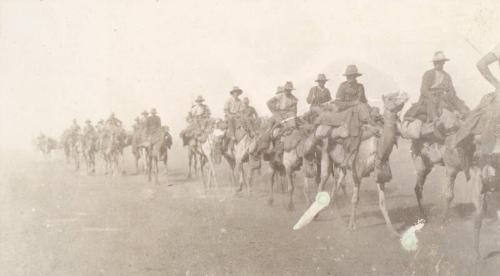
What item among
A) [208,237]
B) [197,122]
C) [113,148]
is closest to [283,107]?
[197,122]

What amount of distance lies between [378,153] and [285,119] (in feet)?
8.92

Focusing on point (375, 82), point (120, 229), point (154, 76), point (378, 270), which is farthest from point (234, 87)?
point (378, 270)

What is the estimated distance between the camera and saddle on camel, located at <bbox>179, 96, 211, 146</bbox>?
13.2 m

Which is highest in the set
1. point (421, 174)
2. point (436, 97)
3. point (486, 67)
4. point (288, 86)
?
point (288, 86)

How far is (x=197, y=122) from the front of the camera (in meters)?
14.2

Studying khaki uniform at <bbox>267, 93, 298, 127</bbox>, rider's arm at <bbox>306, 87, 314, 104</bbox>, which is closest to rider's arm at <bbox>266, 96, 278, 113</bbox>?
khaki uniform at <bbox>267, 93, 298, 127</bbox>

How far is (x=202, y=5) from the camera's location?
9.99 meters

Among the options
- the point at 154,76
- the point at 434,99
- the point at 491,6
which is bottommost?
the point at 434,99

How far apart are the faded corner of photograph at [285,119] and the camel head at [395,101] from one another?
24mm

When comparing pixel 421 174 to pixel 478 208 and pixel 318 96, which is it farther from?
pixel 318 96

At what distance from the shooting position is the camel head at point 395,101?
29.3ft

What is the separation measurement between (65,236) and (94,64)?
9.98 feet

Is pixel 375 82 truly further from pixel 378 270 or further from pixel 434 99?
pixel 378 270

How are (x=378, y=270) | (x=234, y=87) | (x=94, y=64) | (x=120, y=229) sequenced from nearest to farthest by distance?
(x=378, y=270), (x=120, y=229), (x=94, y=64), (x=234, y=87)
